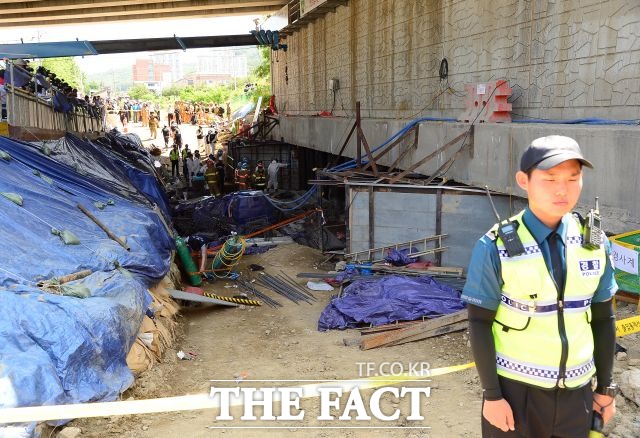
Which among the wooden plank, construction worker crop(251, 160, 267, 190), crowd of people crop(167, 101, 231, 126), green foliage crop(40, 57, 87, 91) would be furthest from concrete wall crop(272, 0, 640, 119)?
green foliage crop(40, 57, 87, 91)

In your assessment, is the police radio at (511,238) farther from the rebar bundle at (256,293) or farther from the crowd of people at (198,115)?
the crowd of people at (198,115)

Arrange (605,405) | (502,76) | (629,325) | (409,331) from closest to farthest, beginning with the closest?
(605,405) → (629,325) → (409,331) → (502,76)

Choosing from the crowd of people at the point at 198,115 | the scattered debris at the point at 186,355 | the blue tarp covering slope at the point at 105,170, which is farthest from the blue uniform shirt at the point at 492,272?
the crowd of people at the point at 198,115

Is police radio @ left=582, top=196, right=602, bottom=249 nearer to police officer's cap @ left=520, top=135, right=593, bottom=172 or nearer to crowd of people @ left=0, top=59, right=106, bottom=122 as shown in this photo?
police officer's cap @ left=520, top=135, right=593, bottom=172

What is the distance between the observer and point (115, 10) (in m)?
27.3

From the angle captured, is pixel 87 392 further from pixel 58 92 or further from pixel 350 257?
pixel 58 92

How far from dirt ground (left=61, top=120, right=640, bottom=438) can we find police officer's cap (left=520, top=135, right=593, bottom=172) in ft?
9.94

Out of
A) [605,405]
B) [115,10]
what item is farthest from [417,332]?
[115,10]

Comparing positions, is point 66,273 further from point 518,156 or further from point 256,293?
point 518,156

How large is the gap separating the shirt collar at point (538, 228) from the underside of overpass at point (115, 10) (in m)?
24.8

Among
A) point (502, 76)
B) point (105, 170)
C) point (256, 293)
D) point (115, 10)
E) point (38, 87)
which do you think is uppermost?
point (115, 10)

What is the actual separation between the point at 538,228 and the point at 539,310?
1.12 feet

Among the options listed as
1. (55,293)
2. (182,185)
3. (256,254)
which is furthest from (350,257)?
(182,185)

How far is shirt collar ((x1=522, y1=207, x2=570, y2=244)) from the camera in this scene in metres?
2.34
